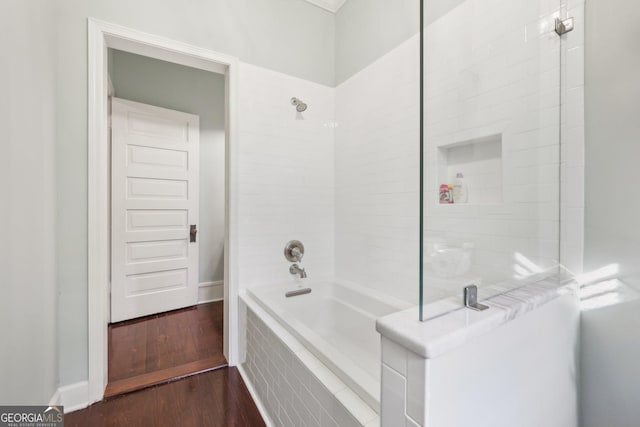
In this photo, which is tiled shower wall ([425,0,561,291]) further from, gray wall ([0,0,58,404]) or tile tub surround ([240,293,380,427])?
gray wall ([0,0,58,404])

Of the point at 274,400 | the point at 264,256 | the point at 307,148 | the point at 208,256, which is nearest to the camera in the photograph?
the point at 274,400

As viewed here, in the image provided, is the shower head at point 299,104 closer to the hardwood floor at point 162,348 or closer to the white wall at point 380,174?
the white wall at point 380,174

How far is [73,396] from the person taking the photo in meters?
1.50

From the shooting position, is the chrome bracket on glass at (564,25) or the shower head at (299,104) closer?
the chrome bracket on glass at (564,25)

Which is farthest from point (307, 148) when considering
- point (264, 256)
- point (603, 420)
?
point (603, 420)

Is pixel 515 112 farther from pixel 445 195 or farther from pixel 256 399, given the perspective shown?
pixel 256 399

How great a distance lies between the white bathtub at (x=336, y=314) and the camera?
1.48 meters

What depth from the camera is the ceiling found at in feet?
7.62

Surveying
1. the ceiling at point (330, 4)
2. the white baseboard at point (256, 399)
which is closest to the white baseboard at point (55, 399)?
the white baseboard at point (256, 399)

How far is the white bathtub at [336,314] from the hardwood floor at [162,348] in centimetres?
66

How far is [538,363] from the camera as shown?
876 millimetres

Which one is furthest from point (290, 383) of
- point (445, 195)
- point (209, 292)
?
point (209, 292)

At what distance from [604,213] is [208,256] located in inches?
132

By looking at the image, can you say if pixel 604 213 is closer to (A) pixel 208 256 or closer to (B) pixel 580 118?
(B) pixel 580 118
